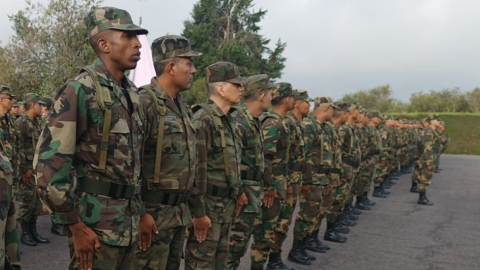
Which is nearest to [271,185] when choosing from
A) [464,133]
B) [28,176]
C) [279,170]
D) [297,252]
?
[279,170]

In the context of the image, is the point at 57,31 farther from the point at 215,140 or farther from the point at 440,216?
the point at 215,140

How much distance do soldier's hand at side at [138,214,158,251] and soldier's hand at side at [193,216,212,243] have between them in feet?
1.93

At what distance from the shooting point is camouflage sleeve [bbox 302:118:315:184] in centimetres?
639

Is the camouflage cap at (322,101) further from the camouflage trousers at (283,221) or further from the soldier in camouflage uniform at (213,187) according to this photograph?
the soldier in camouflage uniform at (213,187)

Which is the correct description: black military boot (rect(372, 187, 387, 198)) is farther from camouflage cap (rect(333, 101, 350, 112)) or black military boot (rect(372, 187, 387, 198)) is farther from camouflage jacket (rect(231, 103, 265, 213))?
camouflage jacket (rect(231, 103, 265, 213))

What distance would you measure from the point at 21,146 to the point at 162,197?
198 inches

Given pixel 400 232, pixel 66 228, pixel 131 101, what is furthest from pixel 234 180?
pixel 400 232

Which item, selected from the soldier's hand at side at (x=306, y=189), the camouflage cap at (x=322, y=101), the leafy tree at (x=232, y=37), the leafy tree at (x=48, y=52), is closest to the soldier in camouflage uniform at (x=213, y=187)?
the soldier's hand at side at (x=306, y=189)

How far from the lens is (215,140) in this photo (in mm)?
3941

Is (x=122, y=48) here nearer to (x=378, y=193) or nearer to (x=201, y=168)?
(x=201, y=168)

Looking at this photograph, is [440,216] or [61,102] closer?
[61,102]

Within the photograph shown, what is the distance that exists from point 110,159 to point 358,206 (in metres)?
8.27

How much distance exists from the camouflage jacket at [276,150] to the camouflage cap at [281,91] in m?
0.22

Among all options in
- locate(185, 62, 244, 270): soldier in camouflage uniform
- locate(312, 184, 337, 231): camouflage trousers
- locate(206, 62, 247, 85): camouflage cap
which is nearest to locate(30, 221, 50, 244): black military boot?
locate(312, 184, 337, 231): camouflage trousers
